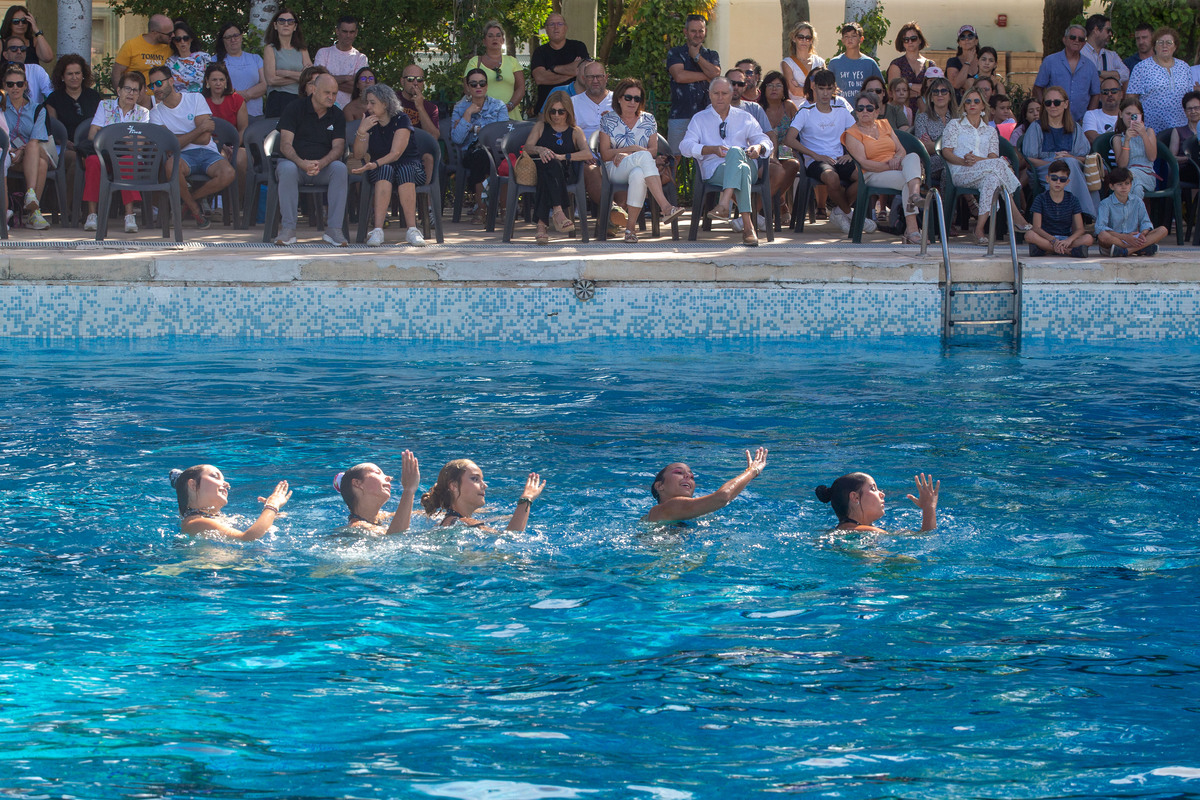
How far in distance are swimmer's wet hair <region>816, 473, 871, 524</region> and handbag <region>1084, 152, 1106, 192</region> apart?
22.0 feet

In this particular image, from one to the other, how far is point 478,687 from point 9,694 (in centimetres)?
135

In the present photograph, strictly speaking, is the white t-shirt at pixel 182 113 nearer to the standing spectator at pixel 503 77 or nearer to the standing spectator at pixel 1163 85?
the standing spectator at pixel 503 77

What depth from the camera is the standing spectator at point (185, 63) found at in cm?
1180

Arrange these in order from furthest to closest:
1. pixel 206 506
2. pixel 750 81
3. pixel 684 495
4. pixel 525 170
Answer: pixel 750 81 < pixel 525 170 < pixel 684 495 < pixel 206 506

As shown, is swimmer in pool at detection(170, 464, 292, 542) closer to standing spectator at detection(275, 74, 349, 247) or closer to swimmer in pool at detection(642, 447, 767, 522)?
swimmer in pool at detection(642, 447, 767, 522)

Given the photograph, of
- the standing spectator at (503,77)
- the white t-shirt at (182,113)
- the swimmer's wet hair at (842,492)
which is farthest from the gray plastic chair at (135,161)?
the swimmer's wet hair at (842,492)

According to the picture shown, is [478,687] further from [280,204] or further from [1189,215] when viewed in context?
[1189,215]

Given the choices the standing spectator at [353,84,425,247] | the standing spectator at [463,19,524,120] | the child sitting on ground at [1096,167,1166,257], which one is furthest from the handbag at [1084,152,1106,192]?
the standing spectator at [353,84,425,247]

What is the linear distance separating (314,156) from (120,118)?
5.63 ft

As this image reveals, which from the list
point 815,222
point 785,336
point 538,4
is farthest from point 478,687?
point 538,4

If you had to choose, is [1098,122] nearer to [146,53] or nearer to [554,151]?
[554,151]

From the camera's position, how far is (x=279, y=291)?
9.77 m

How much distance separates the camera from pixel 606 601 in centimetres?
474

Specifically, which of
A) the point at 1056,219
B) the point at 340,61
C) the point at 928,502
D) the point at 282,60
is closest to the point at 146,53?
the point at 282,60
